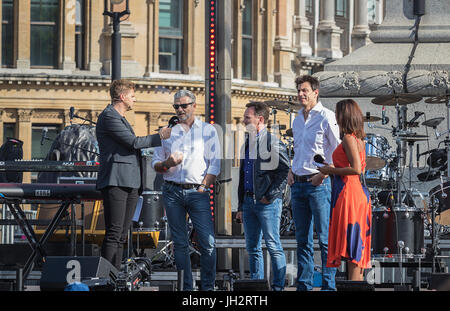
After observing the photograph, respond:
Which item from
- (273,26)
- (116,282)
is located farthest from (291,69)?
(116,282)

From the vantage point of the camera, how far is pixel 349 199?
11.7 meters

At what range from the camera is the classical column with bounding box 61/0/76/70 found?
4341 cm

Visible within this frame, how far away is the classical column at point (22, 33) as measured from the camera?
4306 cm

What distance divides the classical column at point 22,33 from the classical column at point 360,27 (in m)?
23.3

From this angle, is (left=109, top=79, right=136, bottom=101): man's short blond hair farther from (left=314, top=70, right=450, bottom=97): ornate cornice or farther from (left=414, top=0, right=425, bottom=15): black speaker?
(left=414, top=0, right=425, bottom=15): black speaker

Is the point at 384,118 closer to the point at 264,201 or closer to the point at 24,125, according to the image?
the point at 264,201

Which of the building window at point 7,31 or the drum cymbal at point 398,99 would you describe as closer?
the drum cymbal at point 398,99

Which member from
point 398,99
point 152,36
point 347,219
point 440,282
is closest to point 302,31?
point 152,36

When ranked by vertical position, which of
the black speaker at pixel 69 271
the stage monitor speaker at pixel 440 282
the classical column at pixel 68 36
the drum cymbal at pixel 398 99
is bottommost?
the stage monitor speaker at pixel 440 282

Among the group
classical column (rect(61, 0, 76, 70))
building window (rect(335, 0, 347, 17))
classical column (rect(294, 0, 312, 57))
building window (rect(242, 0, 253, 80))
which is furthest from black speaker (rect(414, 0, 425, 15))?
building window (rect(335, 0, 347, 17))

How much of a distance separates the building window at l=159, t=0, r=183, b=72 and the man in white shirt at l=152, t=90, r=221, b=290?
3337cm

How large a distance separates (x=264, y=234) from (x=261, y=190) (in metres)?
0.41

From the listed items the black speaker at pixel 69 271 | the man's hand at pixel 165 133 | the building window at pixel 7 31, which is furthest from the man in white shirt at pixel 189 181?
the building window at pixel 7 31

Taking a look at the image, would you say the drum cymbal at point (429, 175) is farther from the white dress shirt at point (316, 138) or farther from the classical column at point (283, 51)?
the classical column at point (283, 51)
